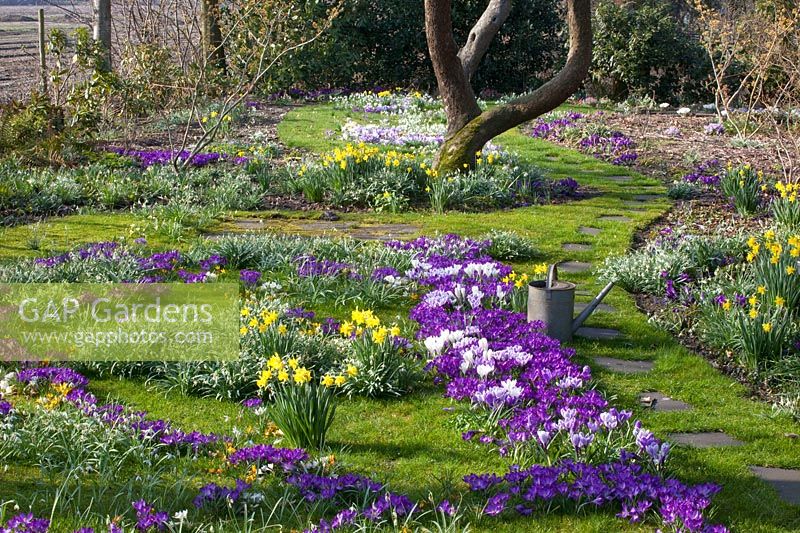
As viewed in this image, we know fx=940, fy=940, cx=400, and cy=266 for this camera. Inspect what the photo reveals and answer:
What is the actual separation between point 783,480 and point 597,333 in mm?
1845

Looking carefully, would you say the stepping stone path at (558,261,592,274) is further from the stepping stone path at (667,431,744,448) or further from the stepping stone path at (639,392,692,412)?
the stepping stone path at (667,431,744,448)

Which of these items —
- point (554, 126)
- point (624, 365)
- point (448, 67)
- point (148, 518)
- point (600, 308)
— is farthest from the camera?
point (554, 126)

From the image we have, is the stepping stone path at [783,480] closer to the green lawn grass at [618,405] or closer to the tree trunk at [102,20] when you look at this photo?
the green lawn grass at [618,405]

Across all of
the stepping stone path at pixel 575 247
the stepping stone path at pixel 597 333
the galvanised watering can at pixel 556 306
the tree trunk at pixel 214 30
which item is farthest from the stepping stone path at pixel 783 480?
the tree trunk at pixel 214 30

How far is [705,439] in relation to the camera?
434cm

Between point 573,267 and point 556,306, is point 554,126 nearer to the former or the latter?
point 573,267

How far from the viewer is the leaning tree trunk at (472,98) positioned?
9.51 meters

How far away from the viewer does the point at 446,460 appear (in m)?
4.07

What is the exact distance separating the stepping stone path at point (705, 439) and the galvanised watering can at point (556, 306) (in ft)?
3.80

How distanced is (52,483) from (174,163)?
648 cm

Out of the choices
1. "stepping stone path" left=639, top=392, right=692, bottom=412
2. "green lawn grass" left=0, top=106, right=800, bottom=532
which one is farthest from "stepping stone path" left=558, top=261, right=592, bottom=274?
"stepping stone path" left=639, top=392, right=692, bottom=412

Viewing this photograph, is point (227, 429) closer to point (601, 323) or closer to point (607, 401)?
point (607, 401)

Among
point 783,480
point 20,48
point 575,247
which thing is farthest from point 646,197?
point 20,48

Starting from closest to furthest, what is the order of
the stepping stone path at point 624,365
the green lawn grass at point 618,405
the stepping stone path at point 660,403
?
the green lawn grass at point 618,405, the stepping stone path at point 660,403, the stepping stone path at point 624,365
